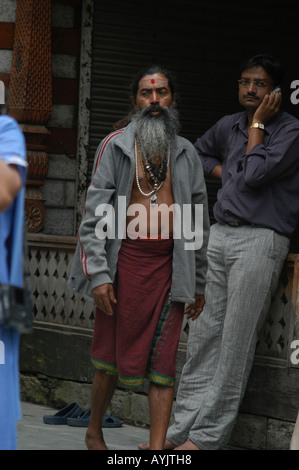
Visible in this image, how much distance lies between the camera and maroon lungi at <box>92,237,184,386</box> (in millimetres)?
5980

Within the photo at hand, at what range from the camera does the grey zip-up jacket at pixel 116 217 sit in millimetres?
5930

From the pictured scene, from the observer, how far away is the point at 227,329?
6668 millimetres

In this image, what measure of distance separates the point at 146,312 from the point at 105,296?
272mm

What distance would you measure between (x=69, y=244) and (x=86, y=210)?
2.57 metres

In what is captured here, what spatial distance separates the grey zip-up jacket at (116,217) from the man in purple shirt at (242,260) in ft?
1.87

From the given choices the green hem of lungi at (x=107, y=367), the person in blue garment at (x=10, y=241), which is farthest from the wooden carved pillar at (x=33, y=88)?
the person in blue garment at (x=10, y=241)

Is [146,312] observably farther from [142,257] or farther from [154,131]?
[154,131]

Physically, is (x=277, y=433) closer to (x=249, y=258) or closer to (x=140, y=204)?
(x=249, y=258)

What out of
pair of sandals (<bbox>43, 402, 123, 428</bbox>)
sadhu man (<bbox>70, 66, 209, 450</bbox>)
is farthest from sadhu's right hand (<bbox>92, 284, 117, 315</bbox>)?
pair of sandals (<bbox>43, 402, 123, 428</bbox>)

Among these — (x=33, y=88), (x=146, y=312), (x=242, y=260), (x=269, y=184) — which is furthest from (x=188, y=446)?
(x=33, y=88)

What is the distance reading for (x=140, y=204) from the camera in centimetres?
602

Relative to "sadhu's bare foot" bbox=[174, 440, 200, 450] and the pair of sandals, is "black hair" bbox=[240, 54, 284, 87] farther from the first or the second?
the pair of sandals

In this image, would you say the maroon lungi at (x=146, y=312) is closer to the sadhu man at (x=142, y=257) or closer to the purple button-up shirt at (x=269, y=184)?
the sadhu man at (x=142, y=257)
